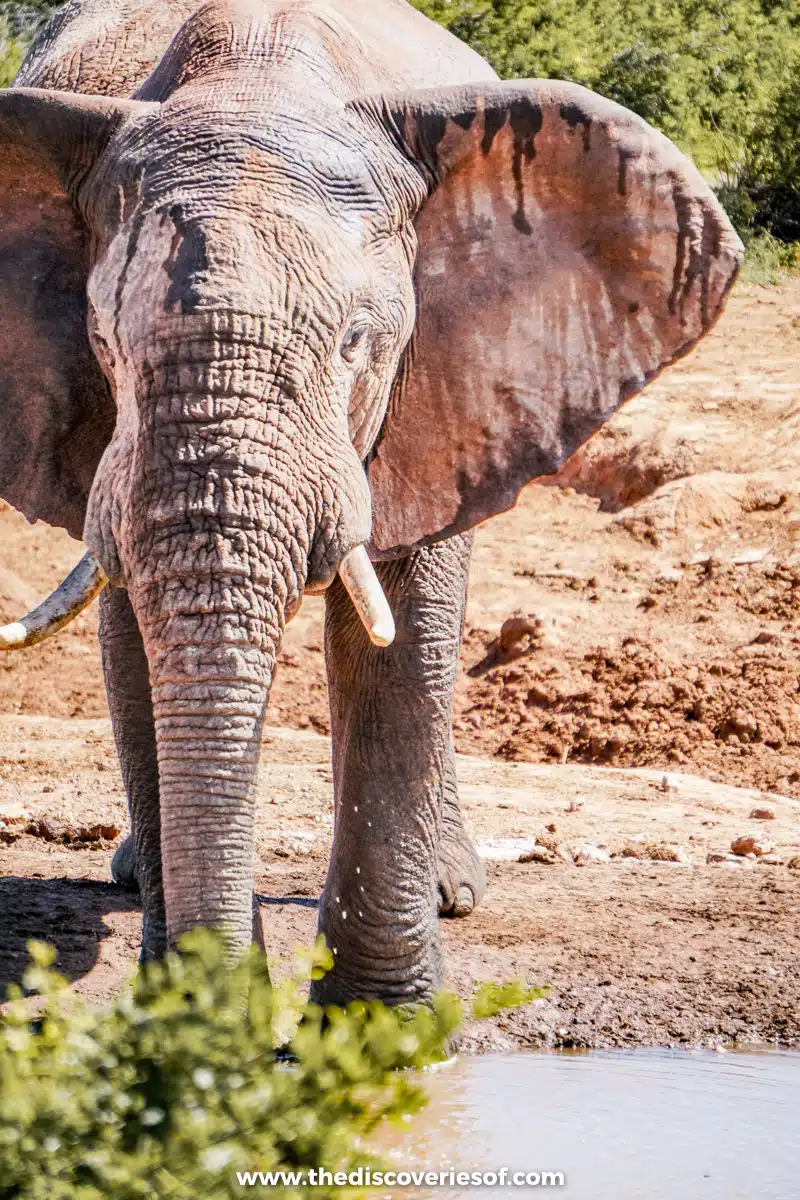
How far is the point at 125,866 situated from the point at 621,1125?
2341 mm

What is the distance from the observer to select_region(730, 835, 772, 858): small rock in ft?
23.8

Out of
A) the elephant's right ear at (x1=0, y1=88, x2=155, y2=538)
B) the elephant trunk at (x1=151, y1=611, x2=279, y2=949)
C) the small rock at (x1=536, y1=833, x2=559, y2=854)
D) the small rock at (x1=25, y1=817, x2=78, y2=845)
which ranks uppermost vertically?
the elephant's right ear at (x1=0, y1=88, x2=155, y2=538)

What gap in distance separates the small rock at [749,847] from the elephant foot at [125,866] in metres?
2.28

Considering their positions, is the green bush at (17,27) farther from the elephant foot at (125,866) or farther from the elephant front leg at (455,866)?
the elephant front leg at (455,866)

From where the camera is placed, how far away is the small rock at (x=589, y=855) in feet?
23.4

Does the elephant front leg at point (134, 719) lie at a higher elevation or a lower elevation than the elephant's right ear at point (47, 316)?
lower

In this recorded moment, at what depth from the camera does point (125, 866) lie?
6336mm

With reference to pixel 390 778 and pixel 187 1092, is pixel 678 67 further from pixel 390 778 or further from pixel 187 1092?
pixel 187 1092

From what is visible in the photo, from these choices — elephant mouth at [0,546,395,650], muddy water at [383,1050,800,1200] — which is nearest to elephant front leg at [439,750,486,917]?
muddy water at [383,1050,800,1200]

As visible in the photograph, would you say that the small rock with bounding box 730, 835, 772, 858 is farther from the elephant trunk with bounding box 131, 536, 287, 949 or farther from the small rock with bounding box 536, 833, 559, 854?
the elephant trunk with bounding box 131, 536, 287, 949

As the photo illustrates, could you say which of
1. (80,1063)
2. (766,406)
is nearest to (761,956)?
(80,1063)

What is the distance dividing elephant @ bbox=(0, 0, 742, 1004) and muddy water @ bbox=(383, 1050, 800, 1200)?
38 centimetres

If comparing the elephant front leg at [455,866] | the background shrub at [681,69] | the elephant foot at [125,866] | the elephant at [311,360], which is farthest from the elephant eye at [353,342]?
the background shrub at [681,69]

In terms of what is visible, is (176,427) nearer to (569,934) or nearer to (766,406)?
(569,934)
